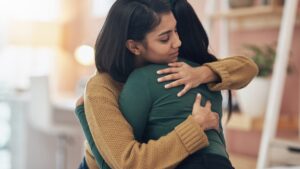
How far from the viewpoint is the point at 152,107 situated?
1.02m

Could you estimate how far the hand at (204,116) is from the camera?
39.7 inches

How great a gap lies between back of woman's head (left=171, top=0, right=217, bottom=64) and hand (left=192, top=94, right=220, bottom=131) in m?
0.20

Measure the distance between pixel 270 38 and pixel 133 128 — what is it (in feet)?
6.20

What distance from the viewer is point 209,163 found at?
0.99 metres

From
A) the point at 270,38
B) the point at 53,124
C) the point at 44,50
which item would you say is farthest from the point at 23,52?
the point at 270,38

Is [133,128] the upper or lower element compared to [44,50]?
upper

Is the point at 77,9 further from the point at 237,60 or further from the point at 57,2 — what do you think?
the point at 237,60

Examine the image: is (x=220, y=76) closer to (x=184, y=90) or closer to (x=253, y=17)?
(x=184, y=90)

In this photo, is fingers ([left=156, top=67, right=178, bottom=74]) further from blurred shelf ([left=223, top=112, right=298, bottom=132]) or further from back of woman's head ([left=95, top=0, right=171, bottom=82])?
blurred shelf ([left=223, top=112, right=298, bottom=132])

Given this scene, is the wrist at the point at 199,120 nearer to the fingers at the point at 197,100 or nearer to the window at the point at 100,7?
the fingers at the point at 197,100

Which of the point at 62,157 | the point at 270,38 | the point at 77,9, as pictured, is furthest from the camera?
the point at 77,9

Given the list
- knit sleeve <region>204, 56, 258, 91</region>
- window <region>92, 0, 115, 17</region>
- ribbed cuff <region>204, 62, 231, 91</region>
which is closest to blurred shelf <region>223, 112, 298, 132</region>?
knit sleeve <region>204, 56, 258, 91</region>

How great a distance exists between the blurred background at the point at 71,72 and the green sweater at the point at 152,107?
1.33m

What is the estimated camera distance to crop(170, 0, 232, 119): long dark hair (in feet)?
3.96
